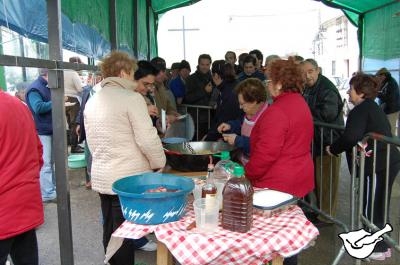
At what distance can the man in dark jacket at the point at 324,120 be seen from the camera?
4.24 meters

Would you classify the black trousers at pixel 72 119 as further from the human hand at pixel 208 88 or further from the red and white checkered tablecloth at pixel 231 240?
the red and white checkered tablecloth at pixel 231 240

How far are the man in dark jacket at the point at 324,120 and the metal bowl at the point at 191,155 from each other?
4.72ft

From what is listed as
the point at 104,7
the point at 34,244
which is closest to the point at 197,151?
the point at 34,244

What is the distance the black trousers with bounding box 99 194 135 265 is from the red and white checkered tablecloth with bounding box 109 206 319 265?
37.0 inches

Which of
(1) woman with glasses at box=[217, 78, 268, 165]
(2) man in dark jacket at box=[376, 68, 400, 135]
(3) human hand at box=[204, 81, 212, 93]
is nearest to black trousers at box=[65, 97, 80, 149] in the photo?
(3) human hand at box=[204, 81, 212, 93]

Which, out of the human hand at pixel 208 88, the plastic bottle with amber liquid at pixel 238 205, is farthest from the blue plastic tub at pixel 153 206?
the human hand at pixel 208 88

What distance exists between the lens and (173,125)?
16.3 ft

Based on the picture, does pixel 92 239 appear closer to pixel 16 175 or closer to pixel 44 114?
pixel 44 114

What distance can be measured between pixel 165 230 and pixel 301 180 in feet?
3.96

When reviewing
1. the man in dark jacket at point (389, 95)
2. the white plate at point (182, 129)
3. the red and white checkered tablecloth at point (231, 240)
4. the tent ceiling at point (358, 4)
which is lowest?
the red and white checkered tablecloth at point (231, 240)

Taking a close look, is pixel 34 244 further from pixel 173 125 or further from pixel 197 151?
pixel 173 125

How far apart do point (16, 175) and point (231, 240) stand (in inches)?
47.2

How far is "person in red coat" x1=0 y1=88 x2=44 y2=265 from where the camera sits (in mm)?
2113

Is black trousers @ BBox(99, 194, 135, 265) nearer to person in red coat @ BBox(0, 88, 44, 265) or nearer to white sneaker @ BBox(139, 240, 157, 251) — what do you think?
person in red coat @ BBox(0, 88, 44, 265)
